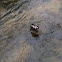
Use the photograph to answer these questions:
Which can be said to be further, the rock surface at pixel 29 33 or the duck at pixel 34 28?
the duck at pixel 34 28

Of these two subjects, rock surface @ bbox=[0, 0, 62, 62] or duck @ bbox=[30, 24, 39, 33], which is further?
duck @ bbox=[30, 24, 39, 33]

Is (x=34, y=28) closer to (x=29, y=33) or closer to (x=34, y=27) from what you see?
(x=34, y=27)

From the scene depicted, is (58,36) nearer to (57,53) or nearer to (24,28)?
(57,53)

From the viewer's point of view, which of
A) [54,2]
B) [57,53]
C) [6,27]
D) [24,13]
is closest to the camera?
[57,53]

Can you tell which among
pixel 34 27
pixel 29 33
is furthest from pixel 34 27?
pixel 29 33

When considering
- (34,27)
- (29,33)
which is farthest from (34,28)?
(29,33)

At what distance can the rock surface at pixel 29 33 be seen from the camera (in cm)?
377

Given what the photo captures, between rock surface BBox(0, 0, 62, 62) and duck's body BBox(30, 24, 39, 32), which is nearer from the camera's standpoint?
rock surface BBox(0, 0, 62, 62)

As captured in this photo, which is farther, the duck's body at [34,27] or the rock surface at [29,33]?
the duck's body at [34,27]

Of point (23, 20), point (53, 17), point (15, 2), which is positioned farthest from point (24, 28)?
point (15, 2)

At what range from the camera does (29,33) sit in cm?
420

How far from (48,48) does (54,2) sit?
1532 mm

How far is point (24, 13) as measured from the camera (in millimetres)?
4723

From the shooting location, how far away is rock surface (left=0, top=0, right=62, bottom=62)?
3.77 m
